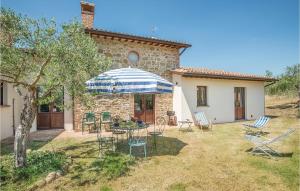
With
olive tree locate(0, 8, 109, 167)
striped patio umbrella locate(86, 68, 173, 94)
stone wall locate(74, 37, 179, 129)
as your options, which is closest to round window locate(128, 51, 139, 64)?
stone wall locate(74, 37, 179, 129)

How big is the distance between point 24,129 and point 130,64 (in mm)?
8124

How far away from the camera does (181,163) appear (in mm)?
5742

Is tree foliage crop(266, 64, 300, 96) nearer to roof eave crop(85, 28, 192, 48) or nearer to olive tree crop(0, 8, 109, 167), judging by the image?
roof eave crop(85, 28, 192, 48)

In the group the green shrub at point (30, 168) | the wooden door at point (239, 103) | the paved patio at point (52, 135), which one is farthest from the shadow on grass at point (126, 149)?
the wooden door at point (239, 103)

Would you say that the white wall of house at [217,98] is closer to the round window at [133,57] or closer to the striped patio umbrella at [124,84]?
the round window at [133,57]

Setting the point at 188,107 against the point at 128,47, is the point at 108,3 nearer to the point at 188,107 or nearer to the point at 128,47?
the point at 128,47

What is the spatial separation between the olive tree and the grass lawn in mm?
1771

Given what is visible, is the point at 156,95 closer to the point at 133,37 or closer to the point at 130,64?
the point at 130,64

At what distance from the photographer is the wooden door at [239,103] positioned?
1563 centimetres

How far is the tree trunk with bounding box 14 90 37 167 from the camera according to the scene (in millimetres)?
5059

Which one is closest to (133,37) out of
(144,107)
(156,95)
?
(156,95)

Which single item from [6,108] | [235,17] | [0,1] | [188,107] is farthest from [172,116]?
[0,1]

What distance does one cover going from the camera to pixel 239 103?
15852 millimetres

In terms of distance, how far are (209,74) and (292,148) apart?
274 inches
